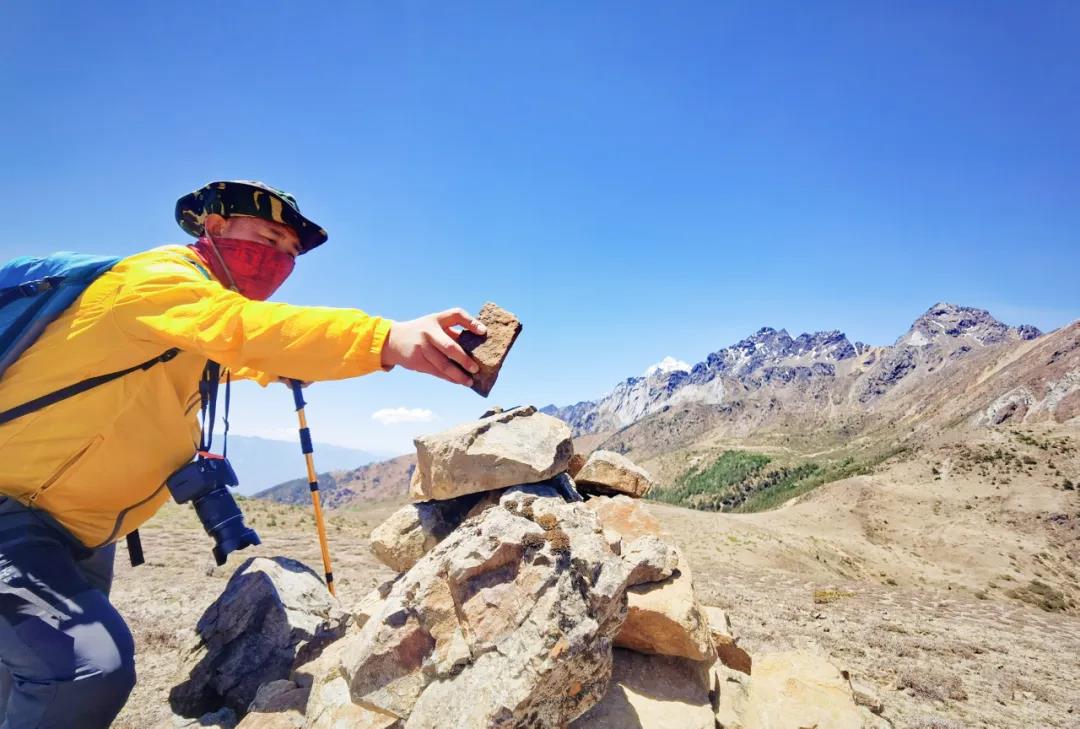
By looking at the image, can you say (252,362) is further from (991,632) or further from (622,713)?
(991,632)

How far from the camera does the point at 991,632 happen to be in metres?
13.1

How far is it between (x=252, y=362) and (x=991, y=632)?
729 inches

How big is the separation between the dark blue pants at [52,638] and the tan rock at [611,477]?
221 inches

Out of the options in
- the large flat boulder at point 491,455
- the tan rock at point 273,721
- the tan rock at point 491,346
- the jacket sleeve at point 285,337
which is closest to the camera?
the jacket sleeve at point 285,337

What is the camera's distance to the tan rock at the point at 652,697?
441cm

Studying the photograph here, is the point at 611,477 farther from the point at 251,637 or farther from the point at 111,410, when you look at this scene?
the point at 111,410

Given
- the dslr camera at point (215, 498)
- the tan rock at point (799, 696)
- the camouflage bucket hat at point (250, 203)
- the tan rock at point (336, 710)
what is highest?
the camouflage bucket hat at point (250, 203)

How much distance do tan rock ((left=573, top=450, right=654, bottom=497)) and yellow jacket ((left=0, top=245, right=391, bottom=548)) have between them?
5.23 meters

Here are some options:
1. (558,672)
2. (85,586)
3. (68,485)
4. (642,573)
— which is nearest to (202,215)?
(68,485)

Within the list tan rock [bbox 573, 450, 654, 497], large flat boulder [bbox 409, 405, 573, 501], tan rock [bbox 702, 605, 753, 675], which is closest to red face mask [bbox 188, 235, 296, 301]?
large flat boulder [bbox 409, 405, 573, 501]

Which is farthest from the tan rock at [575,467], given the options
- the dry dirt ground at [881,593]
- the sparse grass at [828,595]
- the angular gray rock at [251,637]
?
the sparse grass at [828,595]

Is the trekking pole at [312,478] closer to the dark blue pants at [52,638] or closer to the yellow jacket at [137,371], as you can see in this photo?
A: the yellow jacket at [137,371]

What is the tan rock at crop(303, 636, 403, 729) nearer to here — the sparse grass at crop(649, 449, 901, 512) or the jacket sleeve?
the jacket sleeve

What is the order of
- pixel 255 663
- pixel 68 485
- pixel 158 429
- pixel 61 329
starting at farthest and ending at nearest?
pixel 255 663
pixel 158 429
pixel 68 485
pixel 61 329
